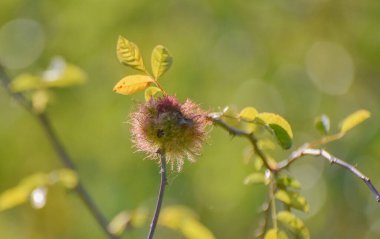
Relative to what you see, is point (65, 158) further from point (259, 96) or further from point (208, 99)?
point (259, 96)

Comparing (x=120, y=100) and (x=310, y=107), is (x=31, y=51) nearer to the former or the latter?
(x=120, y=100)

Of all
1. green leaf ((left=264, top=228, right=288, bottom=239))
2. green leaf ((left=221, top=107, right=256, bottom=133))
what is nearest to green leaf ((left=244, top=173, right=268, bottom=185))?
green leaf ((left=221, top=107, right=256, bottom=133))

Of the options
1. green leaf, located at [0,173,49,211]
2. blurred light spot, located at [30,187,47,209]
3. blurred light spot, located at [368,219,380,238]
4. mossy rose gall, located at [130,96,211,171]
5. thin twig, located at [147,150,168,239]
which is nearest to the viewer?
thin twig, located at [147,150,168,239]

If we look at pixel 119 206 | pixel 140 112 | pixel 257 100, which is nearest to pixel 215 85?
pixel 257 100

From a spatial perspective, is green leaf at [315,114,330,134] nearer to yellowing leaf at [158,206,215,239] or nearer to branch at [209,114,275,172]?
branch at [209,114,275,172]

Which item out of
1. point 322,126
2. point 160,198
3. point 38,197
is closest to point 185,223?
point 38,197

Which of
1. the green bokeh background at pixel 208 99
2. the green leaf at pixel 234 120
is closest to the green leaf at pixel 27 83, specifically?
the green leaf at pixel 234 120
